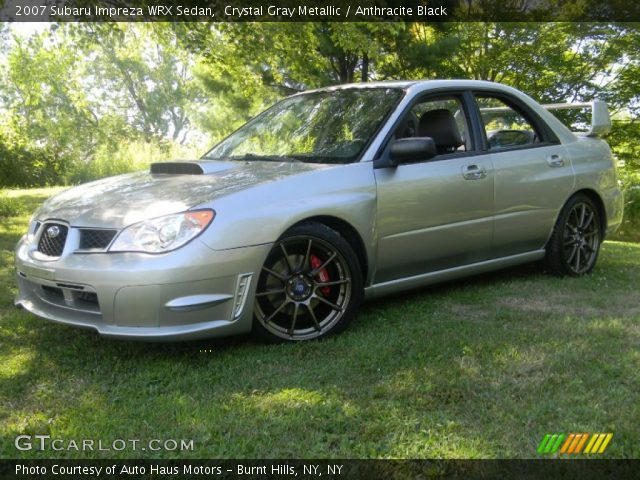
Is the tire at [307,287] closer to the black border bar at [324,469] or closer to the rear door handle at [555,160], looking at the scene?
the black border bar at [324,469]

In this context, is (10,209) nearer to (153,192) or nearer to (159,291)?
(153,192)

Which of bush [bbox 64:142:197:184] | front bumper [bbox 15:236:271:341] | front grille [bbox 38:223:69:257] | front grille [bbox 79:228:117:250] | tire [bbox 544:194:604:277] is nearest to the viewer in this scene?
front bumper [bbox 15:236:271:341]

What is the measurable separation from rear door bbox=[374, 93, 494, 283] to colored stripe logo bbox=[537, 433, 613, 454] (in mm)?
1849

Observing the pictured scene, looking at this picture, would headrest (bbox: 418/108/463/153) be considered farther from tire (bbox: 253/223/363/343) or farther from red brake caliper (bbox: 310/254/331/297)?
red brake caliper (bbox: 310/254/331/297)

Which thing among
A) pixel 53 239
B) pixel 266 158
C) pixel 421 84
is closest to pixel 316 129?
pixel 266 158

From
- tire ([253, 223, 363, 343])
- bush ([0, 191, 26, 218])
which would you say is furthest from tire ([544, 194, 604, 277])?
bush ([0, 191, 26, 218])

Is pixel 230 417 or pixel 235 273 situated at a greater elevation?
pixel 235 273

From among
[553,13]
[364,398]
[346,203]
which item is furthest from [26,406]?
[553,13]

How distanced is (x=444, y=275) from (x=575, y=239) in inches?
63.0

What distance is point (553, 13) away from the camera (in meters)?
16.1

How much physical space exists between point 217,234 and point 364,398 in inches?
45.2

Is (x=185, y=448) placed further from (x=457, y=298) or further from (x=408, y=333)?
(x=457, y=298)

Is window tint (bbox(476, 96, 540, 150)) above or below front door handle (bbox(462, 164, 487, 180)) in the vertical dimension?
above

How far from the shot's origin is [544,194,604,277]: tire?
5.52m
